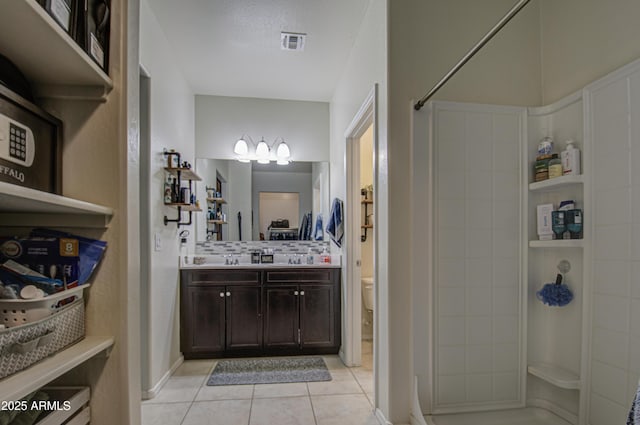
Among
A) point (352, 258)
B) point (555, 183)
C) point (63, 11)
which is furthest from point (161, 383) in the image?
point (555, 183)

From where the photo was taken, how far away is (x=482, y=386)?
2029 mm

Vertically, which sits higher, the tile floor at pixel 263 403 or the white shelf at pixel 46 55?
the white shelf at pixel 46 55

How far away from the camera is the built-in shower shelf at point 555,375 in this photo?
1.80 m

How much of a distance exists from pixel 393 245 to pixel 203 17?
7.00 feet

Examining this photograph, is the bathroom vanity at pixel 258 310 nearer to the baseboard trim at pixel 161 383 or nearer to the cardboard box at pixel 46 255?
the baseboard trim at pixel 161 383

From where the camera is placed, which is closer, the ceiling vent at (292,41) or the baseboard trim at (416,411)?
the baseboard trim at (416,411)

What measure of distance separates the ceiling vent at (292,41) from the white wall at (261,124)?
1121mm

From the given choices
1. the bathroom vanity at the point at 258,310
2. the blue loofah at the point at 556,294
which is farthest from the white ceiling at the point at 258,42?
the blue loofah at the point at 556,294

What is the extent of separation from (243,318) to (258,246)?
92 cm

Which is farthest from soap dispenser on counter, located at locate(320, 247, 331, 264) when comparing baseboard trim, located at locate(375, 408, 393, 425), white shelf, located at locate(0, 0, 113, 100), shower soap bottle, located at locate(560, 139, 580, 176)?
white shelf, located at locate(0, 0, 113, 100)

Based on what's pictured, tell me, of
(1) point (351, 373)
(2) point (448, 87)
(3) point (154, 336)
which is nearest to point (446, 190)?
(2) point (448, 87)

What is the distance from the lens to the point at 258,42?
2.78 metres

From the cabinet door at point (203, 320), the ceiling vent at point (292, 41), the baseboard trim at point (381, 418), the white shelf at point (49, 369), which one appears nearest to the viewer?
the white shelf at point (49, 369)

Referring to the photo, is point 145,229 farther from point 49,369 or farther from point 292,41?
point 292,41
